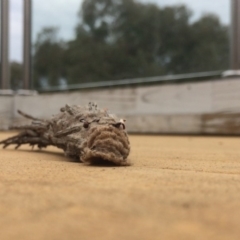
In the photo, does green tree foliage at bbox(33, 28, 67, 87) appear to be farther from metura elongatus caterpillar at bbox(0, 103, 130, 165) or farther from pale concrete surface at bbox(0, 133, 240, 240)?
pale concrete surface at bbox(0, 133, 240, 240)

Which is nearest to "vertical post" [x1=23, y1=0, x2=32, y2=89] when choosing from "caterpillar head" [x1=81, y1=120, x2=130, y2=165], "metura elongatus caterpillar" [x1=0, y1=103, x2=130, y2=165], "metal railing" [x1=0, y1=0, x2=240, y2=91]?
"metal railing" [x1=0, y1=0, x2=240, y2=91]

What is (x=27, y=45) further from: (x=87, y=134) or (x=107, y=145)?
(x=107, y=145)

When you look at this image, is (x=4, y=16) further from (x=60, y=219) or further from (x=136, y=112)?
(x=60, y=219)

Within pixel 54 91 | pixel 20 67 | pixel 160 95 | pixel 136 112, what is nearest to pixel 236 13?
pixel 160 95

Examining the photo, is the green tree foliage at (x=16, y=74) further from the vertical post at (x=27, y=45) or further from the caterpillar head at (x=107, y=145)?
the caterpillar head at (x=107, y=145)

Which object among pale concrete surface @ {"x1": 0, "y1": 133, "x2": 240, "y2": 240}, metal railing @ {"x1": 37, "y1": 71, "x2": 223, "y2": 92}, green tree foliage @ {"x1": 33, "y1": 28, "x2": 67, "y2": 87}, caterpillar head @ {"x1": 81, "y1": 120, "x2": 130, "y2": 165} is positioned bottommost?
pale concrete surface @ {"x1": 0, "y1": 133, "x2": 240, "y2": 240}

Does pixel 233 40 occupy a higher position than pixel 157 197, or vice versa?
pixel 233 40
